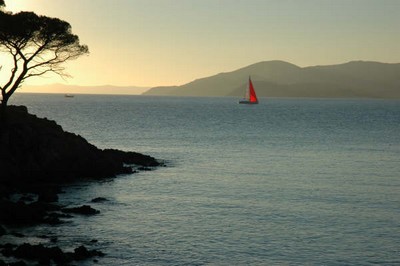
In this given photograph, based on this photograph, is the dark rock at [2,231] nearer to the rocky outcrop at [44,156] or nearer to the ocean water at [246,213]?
the ocean water at [246,213]

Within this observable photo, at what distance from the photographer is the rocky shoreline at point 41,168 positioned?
3155 cm

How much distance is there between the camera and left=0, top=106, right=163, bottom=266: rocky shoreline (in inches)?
1242

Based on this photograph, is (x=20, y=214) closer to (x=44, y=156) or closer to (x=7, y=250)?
(x=7, y=250)

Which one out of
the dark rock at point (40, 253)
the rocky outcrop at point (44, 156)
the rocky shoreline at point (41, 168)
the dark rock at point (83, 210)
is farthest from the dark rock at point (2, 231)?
the rocky outcrop at point (44, 156)

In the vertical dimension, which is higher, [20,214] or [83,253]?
[20,214]

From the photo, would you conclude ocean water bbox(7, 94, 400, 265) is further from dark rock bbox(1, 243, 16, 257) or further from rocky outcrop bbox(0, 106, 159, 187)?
rocky outcrop bbox(0, 106, 159, 187)

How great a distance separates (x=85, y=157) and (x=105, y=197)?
451 inches

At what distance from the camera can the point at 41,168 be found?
46.2m

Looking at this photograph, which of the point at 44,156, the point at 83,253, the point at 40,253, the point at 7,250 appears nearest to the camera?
the point at 40,253

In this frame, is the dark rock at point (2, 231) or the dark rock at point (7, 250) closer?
the dark rock at point (7, 250)

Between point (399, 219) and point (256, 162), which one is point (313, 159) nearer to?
point (256, 162)

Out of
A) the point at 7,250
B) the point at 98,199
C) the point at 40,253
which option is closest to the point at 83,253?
the point at 40,253

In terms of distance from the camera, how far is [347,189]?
43250 millimetres

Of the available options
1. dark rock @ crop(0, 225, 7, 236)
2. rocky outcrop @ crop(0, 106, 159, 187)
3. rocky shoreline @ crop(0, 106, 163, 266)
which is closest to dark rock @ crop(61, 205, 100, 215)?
rocky shoreline @ crop(0, 106, 163, 266)
